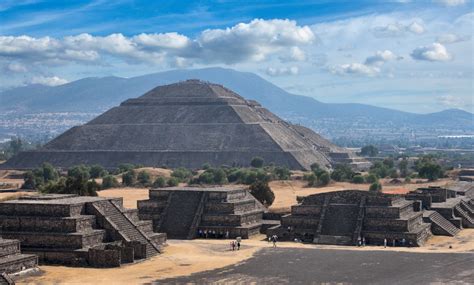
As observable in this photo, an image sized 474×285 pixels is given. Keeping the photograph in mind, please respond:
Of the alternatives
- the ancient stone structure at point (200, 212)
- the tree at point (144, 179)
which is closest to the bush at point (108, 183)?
the tree at point (144, 179)

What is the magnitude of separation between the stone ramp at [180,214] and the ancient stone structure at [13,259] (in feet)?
55.7

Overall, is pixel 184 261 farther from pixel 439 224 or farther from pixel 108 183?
pixel 108 183

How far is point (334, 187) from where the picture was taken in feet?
347

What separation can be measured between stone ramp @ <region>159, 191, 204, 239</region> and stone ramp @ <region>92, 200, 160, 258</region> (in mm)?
8557

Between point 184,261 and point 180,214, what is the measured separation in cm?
1356

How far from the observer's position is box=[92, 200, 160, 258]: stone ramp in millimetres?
49969

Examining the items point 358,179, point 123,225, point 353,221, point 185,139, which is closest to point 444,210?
point 353,221

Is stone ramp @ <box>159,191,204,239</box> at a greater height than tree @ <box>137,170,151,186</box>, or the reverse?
tree @ <box>137,170,151,186</box>

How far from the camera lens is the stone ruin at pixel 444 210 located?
62812 millimetres

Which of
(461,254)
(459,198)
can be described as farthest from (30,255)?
(459,198)

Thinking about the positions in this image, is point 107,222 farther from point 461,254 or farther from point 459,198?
point 459,198

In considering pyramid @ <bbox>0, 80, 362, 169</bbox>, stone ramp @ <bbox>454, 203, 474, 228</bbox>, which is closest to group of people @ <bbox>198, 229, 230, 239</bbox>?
stone ramp @ <bbox>454, 203, 474, 228</bbox>

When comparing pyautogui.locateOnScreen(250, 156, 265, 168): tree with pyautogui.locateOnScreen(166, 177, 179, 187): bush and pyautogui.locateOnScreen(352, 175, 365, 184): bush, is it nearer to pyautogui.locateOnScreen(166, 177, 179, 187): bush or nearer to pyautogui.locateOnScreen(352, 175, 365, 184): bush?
pyautogui.locateOnScreen(352, 175, 365, 184): bush

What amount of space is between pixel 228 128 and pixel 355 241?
107740mm
